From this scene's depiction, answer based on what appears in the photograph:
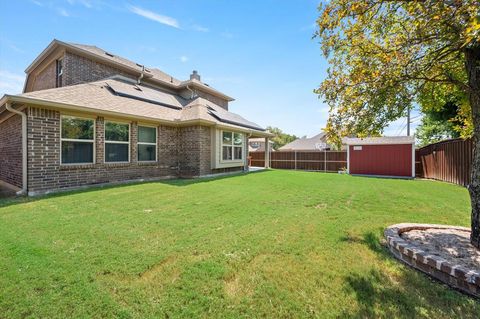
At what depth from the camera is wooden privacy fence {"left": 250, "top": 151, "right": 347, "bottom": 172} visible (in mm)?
18938

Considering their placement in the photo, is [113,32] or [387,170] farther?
[387,170]

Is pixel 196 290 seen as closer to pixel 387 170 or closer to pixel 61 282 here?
pixel 61 282

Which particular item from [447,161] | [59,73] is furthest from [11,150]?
[447,161]

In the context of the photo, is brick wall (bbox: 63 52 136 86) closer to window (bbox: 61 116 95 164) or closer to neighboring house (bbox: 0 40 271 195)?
neighboring house (bbox: 0 40 271 195)

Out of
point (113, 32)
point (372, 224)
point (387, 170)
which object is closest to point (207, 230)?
point (372, 224)

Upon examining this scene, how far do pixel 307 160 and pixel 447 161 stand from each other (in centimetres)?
993

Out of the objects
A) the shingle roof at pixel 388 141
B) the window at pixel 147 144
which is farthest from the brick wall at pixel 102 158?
the shingle roof at pixel 388 141

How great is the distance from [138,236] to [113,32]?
1007 cm

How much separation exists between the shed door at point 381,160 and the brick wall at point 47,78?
64.0ft

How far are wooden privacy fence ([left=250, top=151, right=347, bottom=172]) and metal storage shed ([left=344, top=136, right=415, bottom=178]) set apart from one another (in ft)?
5.39

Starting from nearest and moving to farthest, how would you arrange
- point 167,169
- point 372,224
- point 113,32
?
point 372,224 → point 113,32 → point 167,169

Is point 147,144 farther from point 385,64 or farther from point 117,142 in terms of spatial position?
point 385,64

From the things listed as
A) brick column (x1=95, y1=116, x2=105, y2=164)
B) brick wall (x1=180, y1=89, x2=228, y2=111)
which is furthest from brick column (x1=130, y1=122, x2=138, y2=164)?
brick wall (x1=180, y1=89, x2=228, y2=111)

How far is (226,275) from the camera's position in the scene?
267 cm
